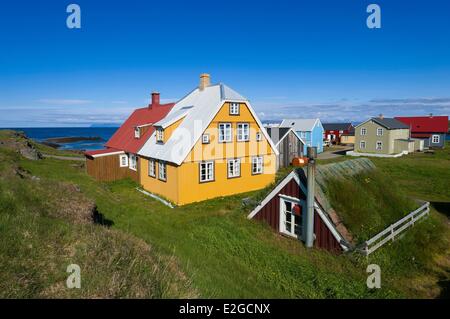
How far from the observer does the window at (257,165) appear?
23.5 meters

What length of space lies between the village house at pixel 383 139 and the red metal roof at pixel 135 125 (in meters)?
37.4

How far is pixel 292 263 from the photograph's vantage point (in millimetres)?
10492

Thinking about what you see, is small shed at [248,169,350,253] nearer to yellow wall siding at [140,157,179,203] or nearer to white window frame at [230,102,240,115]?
yellow wall siding at [140,157,179,203]

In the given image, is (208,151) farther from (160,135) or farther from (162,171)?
(160,135)

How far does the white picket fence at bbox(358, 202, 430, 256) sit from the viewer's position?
1055 centimetres

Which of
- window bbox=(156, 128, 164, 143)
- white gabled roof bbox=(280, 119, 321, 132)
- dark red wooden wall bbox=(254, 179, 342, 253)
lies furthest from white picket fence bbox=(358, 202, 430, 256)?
white gabled roof bbox=(280, 119, 321, 132)

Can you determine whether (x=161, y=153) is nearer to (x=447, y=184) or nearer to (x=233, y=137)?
(x=233, y=137)

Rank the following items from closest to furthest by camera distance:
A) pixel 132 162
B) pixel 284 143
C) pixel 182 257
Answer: pixel 182 257
pixel 132 162
pixel 284 143

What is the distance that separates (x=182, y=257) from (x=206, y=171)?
443 inches

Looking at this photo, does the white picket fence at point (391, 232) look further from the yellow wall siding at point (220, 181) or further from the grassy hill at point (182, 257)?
the yellow wall siding at point (220, 181)

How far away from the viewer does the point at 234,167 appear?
22.2 metres

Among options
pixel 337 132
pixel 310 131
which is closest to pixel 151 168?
pixel 310 131

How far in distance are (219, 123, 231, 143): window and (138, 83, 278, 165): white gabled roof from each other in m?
1.25

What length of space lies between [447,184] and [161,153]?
25620 mm
